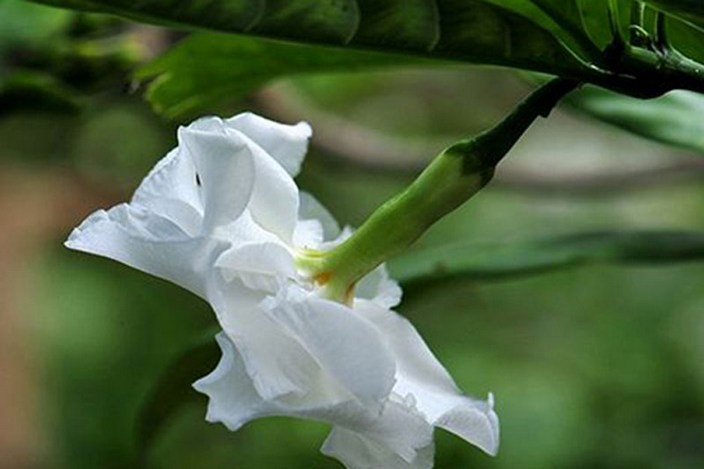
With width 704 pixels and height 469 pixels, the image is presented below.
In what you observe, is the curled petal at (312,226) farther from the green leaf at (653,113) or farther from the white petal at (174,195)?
the green leaf at (653,113)

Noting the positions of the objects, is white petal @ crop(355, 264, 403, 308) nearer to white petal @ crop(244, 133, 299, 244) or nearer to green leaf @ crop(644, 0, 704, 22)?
white petal @ crop(244, 133, 299, 244)

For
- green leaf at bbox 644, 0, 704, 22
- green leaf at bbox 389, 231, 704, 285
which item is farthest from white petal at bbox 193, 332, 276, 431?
green leaf at bbox 389, 231, 704, 285

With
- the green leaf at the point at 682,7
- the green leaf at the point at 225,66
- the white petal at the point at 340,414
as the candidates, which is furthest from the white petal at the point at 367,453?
the green leaf at the point at 225,66

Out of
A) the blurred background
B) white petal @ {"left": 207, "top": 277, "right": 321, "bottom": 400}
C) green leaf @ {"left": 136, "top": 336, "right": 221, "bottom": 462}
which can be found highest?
white petal @ {"left": 207, "top": 277, "right": 321, "bottom": 400}

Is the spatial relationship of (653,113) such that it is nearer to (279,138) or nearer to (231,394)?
(279,138)

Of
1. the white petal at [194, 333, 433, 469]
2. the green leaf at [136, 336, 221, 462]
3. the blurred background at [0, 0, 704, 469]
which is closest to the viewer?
→ the white petal at [194, 333, 433, 469]

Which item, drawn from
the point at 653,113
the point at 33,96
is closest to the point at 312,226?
the point at 653,113
